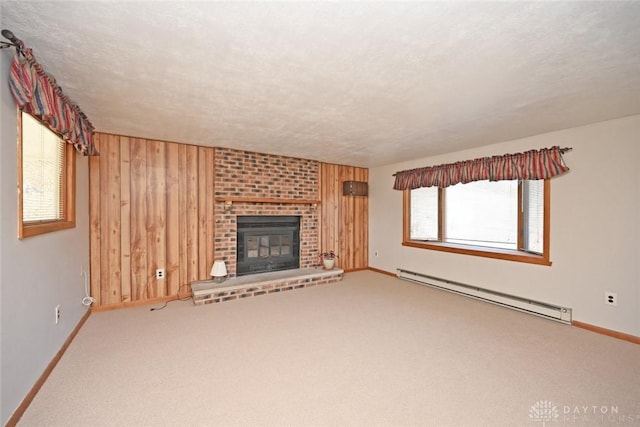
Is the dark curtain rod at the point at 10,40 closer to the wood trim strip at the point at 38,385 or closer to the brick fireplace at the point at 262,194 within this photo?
the wood trim strip at the point at 38,385

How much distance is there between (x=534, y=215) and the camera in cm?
342

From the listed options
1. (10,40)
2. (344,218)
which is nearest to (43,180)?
(10,40)

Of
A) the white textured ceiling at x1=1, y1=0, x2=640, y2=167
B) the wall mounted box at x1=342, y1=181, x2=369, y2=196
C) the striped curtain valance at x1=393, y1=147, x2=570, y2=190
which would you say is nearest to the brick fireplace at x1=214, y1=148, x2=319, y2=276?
the wall mounted box at x1=342, y1=181, x2=369, y2=196

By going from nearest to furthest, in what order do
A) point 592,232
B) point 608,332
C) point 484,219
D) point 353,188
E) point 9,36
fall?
1. point 9,36
2. point 608,332
3. point 592,232
4. point 484,219
5. point 353,188

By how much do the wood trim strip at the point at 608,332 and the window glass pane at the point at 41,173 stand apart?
505cm

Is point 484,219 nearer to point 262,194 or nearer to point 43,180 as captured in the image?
point 262,194

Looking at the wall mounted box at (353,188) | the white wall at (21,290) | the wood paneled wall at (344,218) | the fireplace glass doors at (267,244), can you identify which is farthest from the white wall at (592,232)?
the white wall at (21,290)

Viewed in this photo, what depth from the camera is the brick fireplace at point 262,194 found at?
13.0ft

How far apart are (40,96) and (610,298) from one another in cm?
513

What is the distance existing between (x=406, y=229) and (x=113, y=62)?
4506 millimetres

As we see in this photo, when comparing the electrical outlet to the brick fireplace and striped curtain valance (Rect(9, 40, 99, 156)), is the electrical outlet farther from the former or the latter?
striped curtain valance (Rect(9, 40, 99, 156))

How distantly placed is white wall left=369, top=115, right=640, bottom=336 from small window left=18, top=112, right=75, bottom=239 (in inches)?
187

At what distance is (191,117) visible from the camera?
2.65 m

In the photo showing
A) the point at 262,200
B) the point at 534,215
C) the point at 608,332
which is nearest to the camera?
the point at 608,332
